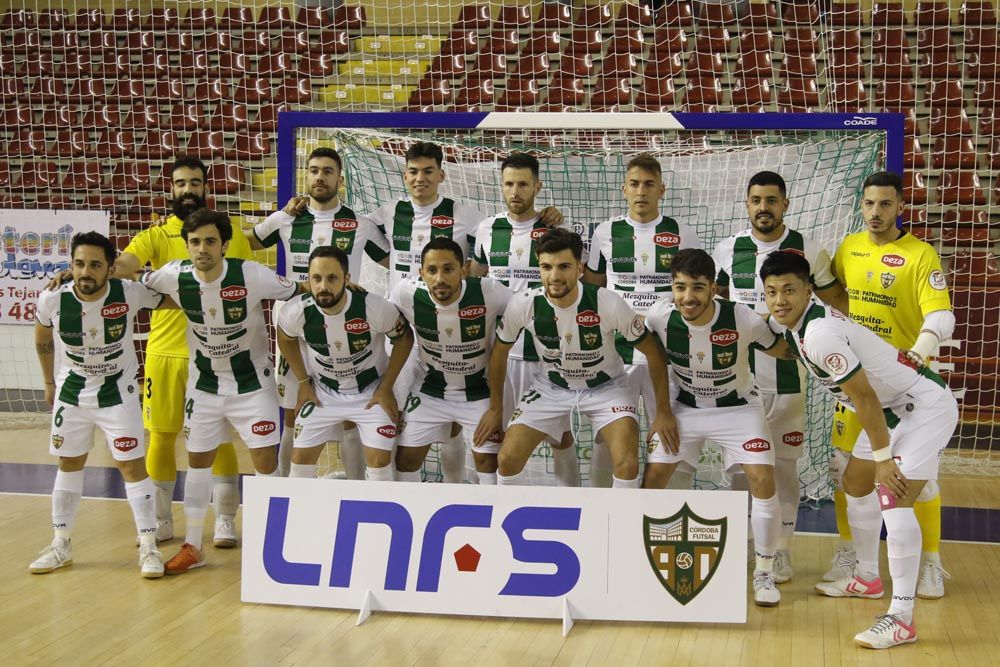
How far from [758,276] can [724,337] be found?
57cm

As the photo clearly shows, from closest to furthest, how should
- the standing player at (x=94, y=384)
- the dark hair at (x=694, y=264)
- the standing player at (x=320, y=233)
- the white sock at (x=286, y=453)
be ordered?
the dark hair at (x=694, y=264), the standing player at (x=94, y=384), the standing player at (x=320, y=233), the white sock at (x=286, y=453)

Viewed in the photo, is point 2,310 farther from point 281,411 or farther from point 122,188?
point 281,411

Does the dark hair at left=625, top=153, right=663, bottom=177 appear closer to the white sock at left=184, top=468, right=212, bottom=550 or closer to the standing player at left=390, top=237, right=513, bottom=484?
the standing player at left=390, top=237, right=513, bottom=484

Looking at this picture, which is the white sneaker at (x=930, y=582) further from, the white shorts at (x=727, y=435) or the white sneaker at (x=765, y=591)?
the white shorts at (x=727, y=435)

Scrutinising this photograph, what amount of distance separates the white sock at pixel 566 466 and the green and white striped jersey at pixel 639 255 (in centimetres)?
57

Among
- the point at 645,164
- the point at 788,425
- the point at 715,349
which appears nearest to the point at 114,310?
the point at 645,164

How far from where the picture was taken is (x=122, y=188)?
1027 cm

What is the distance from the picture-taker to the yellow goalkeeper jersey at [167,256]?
5441 mm

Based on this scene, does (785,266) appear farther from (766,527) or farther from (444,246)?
(444,246)

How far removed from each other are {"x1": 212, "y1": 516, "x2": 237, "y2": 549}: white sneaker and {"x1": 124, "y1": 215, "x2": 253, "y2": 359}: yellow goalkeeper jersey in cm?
90

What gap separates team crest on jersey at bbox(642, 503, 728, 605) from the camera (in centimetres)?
418

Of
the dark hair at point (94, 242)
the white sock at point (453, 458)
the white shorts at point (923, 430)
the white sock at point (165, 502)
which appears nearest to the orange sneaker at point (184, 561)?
the white sock at point (165, 502)

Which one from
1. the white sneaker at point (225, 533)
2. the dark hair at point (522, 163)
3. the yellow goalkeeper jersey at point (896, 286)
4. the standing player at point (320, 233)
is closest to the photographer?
the yellow goalkeeper jersey at point (896, 286)

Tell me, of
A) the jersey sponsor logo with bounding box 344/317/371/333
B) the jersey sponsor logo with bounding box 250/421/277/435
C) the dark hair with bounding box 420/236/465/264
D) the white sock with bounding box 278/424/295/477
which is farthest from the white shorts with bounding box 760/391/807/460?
the white sock with bounding box 278/424/295/477
